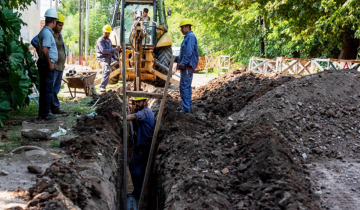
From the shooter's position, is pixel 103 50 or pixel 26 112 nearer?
pixel 26 112

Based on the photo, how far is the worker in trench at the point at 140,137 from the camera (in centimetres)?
738

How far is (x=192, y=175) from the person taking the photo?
207 inches

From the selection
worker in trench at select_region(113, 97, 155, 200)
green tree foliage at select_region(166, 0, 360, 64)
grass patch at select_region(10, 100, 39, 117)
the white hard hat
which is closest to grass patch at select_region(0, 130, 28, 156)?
grass patch at select_region(10, 100, 39, 117)

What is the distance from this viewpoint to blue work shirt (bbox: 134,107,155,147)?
734 cm

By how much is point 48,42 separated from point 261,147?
14.1 feet

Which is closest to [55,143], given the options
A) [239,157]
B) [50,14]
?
[50,14]


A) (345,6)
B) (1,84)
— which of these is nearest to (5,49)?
(1,84)

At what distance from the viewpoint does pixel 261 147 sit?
5656 millimetres

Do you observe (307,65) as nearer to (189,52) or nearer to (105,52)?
(105,52)

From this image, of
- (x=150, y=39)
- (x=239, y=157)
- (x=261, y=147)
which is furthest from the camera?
(x=150, y=39)

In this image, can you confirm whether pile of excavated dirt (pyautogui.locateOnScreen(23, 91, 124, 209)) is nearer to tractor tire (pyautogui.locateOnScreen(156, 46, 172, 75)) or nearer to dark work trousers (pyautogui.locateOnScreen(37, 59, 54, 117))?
dark work trousers (pyautogui.locateOnScreen(37, 59, 54, 117))

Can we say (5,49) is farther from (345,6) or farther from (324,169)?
(345,6)

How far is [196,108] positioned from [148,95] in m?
3.01

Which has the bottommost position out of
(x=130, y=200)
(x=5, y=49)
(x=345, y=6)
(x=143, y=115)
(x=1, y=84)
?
(x=130, y=200)
